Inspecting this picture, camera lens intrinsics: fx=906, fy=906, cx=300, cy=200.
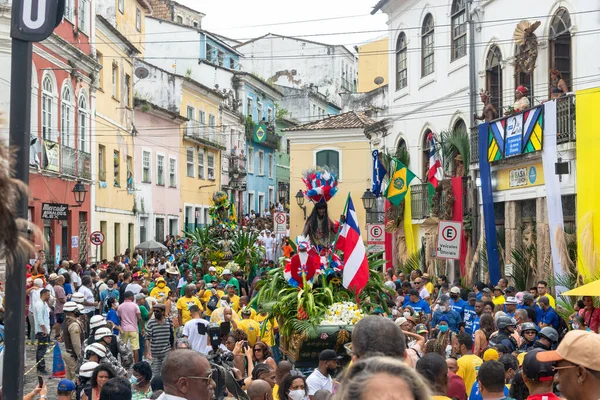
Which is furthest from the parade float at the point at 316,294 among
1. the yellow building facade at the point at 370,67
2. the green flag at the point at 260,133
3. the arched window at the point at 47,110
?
the green flag at the point at 260,133

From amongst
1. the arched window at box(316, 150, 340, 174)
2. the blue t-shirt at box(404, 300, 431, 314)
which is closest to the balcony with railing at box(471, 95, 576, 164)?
the blue t-shirt at box(404, 300, 431, 314)

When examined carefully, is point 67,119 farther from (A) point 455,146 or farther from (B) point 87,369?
(B) point 87,369

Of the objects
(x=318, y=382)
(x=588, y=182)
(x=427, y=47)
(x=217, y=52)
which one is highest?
(x=217, y=52)

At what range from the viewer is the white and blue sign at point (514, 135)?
2044cm

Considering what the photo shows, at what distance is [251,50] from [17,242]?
2503 inches

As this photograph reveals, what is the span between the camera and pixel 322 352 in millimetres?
7977

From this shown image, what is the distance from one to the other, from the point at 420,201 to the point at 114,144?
1284 cm

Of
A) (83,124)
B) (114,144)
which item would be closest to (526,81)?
(83,124)

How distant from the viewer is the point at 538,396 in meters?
5.23

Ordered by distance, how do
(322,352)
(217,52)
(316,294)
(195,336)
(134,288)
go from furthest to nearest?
(217,52) → (134,288) → (195,336) → (316,294) → (322,352)

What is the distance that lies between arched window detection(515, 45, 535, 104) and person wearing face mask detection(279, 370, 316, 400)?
598 inches

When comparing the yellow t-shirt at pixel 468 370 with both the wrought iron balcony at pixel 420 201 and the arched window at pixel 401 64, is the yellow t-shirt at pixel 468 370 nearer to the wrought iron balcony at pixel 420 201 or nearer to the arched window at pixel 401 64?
the wrought iron balcony at pixel 420 201

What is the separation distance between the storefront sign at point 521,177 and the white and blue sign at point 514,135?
0.56 metres

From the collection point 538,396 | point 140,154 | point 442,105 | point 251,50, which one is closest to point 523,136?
point 442,105
